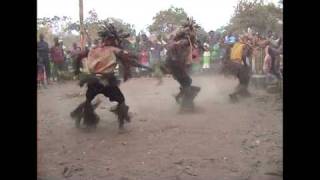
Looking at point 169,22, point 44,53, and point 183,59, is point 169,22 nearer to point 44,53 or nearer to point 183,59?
point 183,59

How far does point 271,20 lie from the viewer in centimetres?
595

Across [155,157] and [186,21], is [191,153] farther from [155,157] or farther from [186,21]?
[186,21]

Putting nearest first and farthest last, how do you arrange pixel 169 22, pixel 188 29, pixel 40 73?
1. pixel 40 73
2. pixel 169 22
3. pixel 188 29

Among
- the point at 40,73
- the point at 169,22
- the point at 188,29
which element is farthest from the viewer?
the point at 188,29

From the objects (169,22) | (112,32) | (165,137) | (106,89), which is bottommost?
(165,137)

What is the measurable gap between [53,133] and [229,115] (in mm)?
2172

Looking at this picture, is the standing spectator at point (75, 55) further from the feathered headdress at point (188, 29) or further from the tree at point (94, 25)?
the feathered headdress at point (188, 29)

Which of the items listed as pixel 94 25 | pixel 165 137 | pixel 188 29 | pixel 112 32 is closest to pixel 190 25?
pixel 188 29

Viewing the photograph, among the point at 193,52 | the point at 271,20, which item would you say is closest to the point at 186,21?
the point at 193,52

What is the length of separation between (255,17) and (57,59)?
98.9 inches

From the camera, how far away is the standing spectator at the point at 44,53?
5.96 meters

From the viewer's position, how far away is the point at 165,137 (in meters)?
6.06

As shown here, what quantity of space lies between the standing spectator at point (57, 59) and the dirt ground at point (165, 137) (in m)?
0.17

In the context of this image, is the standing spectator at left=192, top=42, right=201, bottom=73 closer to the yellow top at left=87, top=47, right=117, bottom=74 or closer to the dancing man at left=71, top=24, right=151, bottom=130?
the dancing man at left=71, top=24, right=151, bottom=130
